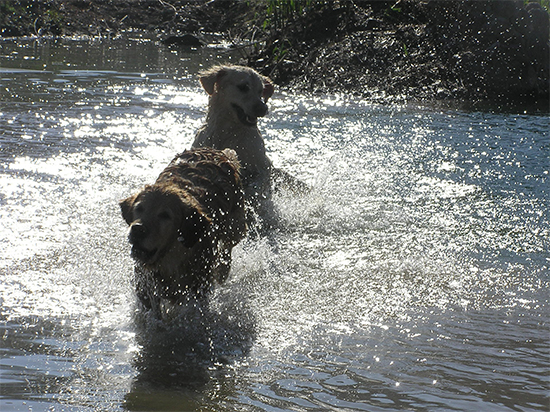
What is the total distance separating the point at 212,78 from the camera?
8.91 m

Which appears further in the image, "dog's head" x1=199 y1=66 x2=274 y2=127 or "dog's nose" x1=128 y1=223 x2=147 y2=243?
"dog's head" x1=199 y1=66 x2=274 y2=127

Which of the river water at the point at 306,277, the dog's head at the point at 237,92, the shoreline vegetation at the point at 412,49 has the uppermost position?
the shoreline vegetation at the point at 412,49

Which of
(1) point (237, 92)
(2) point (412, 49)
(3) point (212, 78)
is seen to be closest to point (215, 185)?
(1) point (237, 92)

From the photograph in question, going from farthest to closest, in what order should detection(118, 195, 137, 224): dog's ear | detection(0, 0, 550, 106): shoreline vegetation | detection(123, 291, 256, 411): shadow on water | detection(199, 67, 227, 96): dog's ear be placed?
detection(0, 0, 550, 106): shoreline vegetation < detection(199, 67, 227, 96): dog's ear < detection(118, 195, 137, 224): dog's ear < detection(123, 291, 256, 411): shadow on water

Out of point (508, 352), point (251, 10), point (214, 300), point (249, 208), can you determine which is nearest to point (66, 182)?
point (249, 208)

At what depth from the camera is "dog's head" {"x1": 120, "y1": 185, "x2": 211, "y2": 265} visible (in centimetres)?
502

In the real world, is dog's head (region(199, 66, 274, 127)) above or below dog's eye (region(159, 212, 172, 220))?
above

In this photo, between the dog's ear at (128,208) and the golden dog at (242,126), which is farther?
the golden dog at (242,126)

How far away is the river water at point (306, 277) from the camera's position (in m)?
4.44

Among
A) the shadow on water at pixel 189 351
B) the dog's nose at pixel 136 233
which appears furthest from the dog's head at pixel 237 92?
the dog's nose at pixel 136 233

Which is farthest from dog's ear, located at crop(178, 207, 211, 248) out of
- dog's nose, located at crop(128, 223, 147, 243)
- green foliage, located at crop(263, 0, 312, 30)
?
green foliage, located at crop(263, 0, 312, 30)

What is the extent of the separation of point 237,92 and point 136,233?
4.18 m

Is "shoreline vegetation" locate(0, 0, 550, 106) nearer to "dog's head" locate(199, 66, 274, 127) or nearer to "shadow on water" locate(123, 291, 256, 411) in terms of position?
"dog's head" locate(199, 66, 274, 127)

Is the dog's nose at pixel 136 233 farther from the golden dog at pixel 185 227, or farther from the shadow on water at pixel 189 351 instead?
the shadow on water at pixel 189 351
